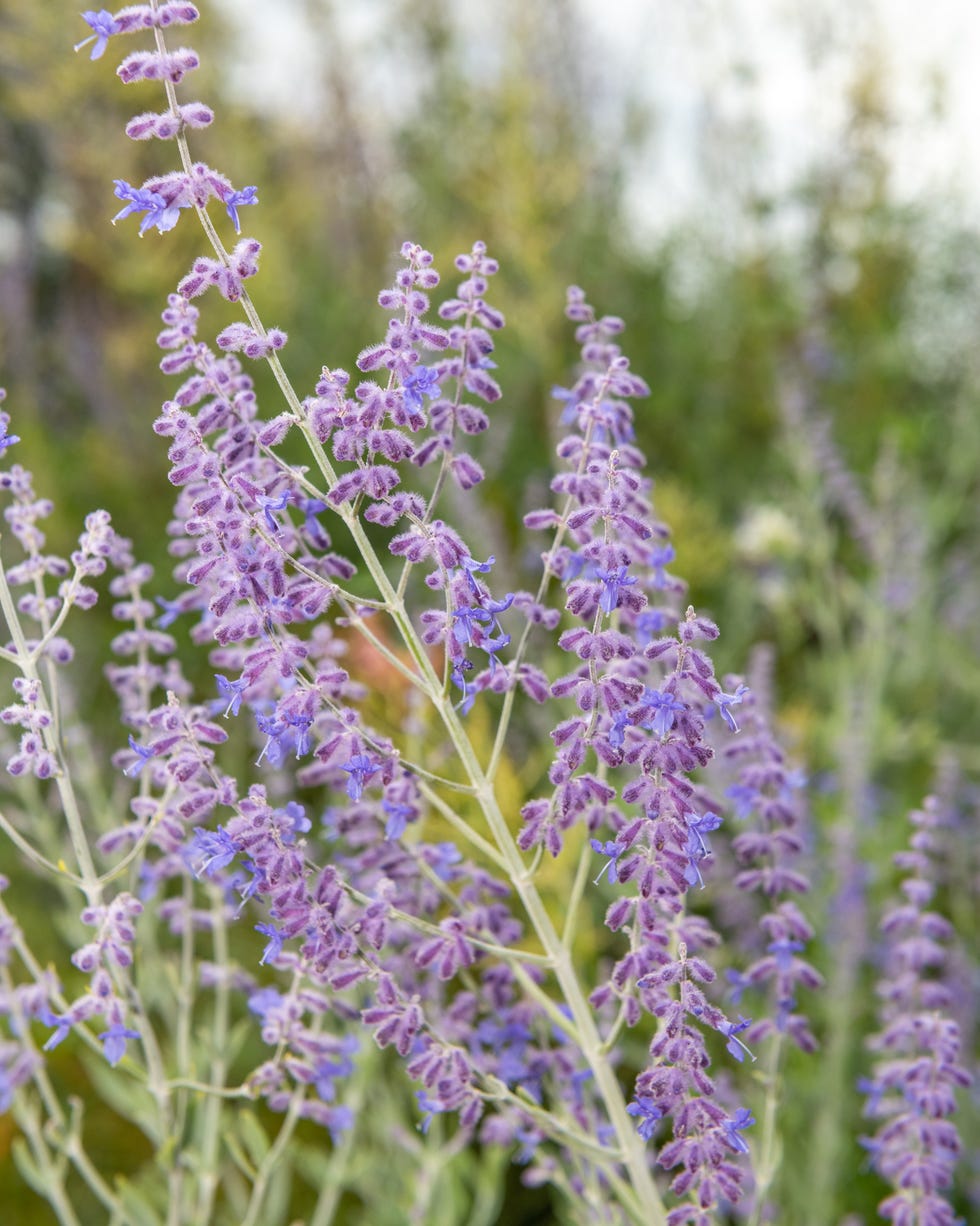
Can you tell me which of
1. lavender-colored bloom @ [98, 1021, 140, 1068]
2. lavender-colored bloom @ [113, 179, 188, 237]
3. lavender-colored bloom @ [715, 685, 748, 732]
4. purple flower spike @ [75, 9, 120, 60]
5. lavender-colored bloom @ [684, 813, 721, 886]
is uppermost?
purple flower spike @ [75, 9, 120, 60]

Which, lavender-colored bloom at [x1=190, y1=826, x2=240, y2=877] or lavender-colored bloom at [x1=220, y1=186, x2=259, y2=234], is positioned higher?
lavender-colored bloom at [x1=220, y1=186, x2=259, y2=234]

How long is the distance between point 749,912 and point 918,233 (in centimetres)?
542

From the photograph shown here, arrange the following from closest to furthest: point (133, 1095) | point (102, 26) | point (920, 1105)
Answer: point (102, 26) < point (920, 1105) < point (133, 1095)

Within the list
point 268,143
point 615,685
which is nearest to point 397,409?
point 615,685

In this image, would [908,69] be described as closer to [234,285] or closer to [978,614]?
[978,614]

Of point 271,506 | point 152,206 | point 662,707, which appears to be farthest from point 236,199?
point 662,707

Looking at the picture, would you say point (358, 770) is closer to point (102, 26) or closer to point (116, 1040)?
point (116, 1040)

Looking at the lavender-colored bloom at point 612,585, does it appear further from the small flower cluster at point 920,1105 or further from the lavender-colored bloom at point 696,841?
the small flower cluster at point 920,1105

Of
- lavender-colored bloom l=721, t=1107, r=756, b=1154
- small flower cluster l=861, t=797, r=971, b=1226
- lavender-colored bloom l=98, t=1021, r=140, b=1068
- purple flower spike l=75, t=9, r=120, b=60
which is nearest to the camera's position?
purple flower spike l=75, t=9, r=120, b=60

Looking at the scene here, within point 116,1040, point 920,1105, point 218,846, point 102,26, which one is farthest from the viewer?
point 920,1105

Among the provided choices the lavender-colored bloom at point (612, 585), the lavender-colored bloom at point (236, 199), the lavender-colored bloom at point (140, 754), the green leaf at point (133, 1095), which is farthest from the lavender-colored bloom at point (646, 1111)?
the lavender-colored bloom at point (236, 199)

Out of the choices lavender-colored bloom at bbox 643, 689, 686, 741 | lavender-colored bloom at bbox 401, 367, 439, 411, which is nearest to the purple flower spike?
lavender-colored bloom at bbox 401, 367, 439, 411

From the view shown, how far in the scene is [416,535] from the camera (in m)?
1.31

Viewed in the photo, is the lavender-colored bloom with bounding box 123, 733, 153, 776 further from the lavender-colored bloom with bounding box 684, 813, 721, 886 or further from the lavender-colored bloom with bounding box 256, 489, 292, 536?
the lavender-colored bloom with bounding box 684, 813, 721, 886
